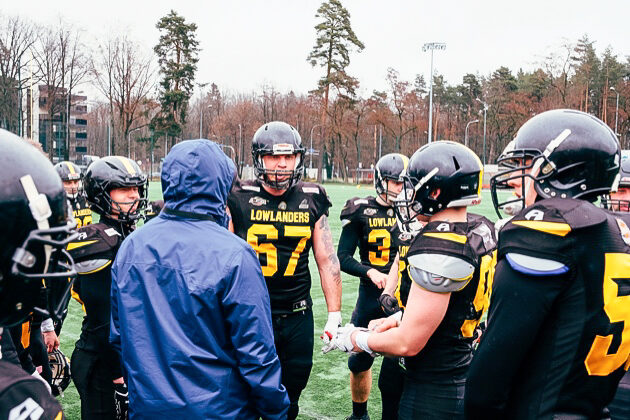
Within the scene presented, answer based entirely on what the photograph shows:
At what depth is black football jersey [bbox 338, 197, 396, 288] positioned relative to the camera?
5824 mm

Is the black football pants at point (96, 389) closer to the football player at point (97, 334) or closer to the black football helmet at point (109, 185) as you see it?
the football player at point (97, 334)

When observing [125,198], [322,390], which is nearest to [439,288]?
[125,198]

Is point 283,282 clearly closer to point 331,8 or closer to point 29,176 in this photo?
point 29,176

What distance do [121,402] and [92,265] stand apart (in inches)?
36.7

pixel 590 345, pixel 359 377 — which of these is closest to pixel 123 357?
pixel 590 345

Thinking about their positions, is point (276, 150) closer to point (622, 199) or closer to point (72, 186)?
point (622, 199)

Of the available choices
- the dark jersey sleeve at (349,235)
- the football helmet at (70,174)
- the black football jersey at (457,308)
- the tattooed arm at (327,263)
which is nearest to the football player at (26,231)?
the black football jersey at (457,308)

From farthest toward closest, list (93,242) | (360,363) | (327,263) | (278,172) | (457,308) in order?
1. (360,363)
2. (327,263)
3. (278,172)
4. (93,242)
5. (457,308)

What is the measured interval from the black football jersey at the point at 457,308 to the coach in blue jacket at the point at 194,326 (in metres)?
0.84

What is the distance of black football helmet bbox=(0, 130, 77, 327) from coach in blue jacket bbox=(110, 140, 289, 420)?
745 mm

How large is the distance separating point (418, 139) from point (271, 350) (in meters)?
68.5

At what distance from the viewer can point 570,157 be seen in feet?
7.46

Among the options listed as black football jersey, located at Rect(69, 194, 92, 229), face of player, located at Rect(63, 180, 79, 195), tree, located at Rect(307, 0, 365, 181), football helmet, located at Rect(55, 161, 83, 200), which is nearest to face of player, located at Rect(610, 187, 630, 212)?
black football jersey, located at Rect(69, 194, 92, 229)

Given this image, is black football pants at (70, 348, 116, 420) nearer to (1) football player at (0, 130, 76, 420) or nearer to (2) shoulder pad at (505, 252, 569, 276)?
(1) football player at (0, 130, 76, 420)
